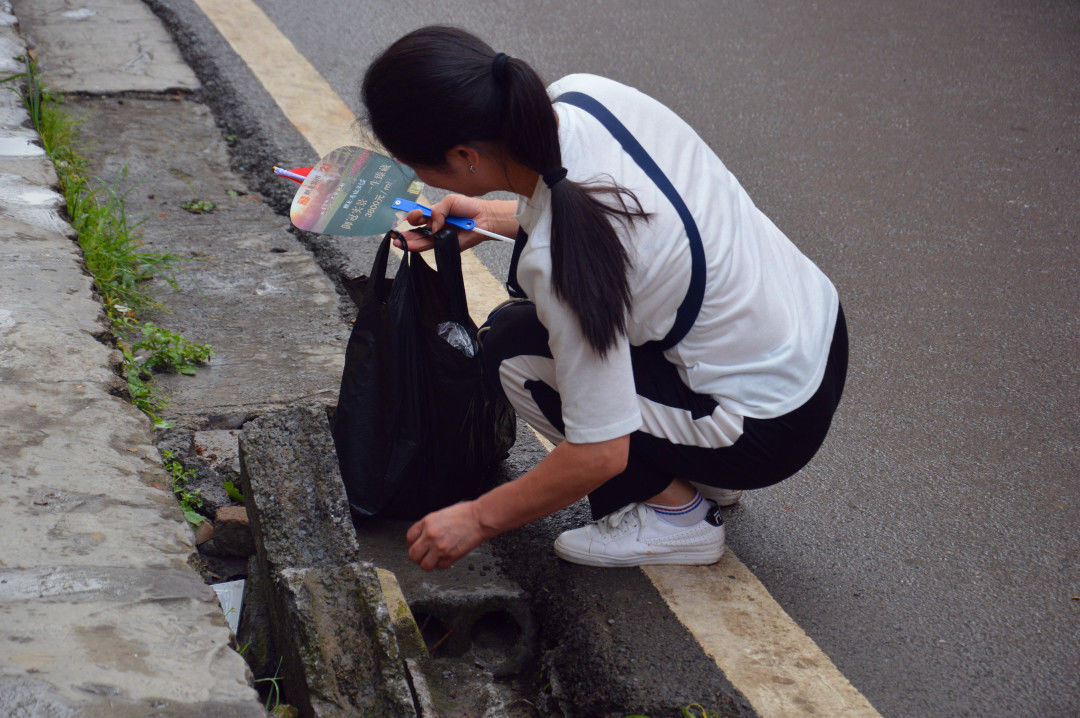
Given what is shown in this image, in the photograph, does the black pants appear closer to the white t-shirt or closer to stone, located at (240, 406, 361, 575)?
the white t-shirt

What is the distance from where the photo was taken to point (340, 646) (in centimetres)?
161

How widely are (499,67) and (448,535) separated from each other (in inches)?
30.6

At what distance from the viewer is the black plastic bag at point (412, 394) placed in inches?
79.4

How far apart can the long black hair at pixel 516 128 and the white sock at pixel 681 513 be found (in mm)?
587

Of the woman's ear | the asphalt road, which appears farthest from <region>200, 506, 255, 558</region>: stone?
the asphalt road

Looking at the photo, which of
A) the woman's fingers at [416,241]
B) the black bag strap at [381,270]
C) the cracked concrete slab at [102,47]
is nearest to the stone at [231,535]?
the black bag strap at [381,270]

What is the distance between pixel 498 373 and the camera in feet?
6.75

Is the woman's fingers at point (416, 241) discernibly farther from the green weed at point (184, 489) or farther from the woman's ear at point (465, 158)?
the green weed at point (184, 489)

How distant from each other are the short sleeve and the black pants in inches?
8.9

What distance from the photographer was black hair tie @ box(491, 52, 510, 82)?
1535 millimetres

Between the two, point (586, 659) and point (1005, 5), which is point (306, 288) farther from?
point (1005, 5)

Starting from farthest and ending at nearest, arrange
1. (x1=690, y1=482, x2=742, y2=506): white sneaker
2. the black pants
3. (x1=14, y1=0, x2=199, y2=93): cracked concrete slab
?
(x1=14, y1=0, x2=199, y2=93): cracked concrete slab
(x1=690, y1=482, x2=742, y2=506): white sneaker
the black pants

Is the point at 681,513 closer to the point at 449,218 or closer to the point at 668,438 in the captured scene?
the point at 668,438

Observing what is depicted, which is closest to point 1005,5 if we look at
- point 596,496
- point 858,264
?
point 858,264
